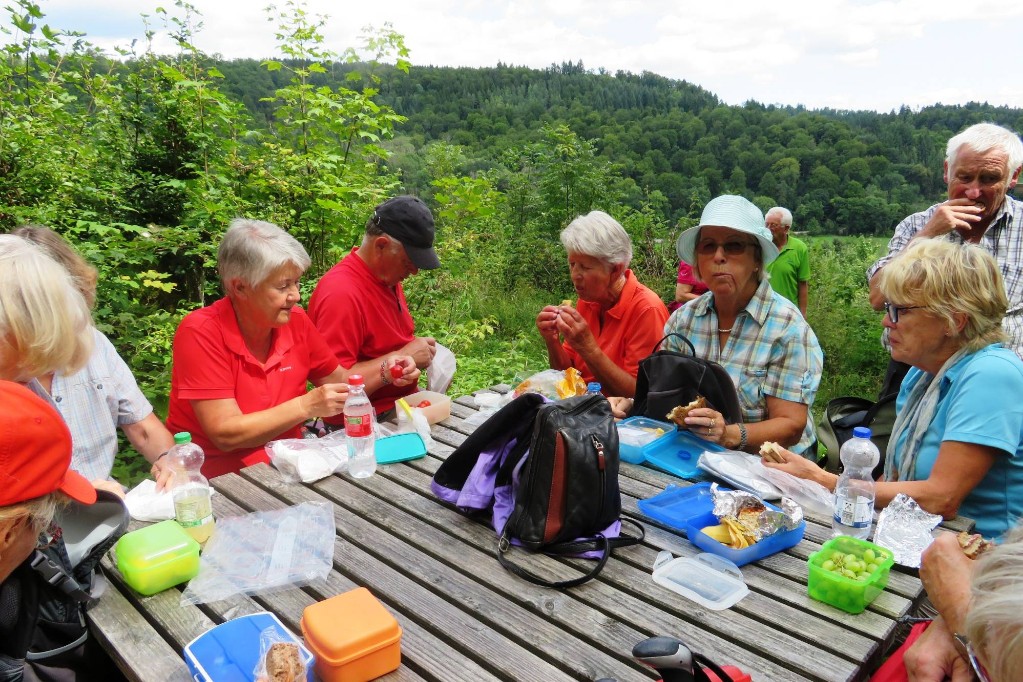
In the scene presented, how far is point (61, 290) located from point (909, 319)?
2661mm

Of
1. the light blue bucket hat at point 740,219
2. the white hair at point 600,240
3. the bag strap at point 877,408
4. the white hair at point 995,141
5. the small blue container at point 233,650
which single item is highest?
the white hair at point 995,141

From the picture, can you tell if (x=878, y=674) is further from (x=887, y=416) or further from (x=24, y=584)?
(x=24, y=584)

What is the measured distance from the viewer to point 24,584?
1.40 meters

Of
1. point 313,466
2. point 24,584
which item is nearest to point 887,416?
point 313,466

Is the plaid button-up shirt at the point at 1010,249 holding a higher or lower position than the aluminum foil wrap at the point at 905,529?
higher

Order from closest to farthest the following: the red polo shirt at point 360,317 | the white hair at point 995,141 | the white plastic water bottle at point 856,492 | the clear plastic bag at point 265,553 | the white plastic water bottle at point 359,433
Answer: the clear plastic bag at point 265,553, the white plastic water bottle at point 856,492, the white plastic water bottle at point 359,433, the white hair at point 995,141, the red polo shirt at point 360,317

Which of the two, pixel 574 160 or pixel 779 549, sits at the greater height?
pixel 574 160

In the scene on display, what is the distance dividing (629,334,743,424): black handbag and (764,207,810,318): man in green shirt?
377cm

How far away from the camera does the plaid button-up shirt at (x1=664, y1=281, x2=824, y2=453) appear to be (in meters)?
2.73

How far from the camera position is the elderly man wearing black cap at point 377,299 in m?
3.29

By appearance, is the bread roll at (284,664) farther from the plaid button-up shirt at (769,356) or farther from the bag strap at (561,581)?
the plaid button-up shirt at (769,356)

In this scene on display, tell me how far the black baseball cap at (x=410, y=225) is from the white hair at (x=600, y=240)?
29.9 inches

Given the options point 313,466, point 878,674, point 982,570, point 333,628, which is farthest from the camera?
point 313,466

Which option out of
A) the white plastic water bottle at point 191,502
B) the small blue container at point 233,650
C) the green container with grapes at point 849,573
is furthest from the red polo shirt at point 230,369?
the green container with grapes at point 849,573
